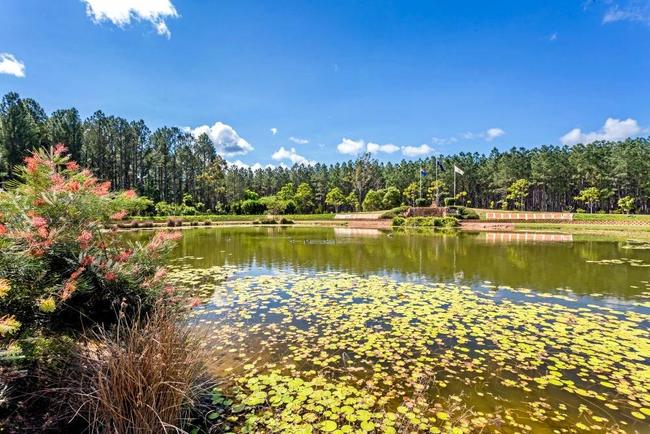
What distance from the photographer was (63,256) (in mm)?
3502

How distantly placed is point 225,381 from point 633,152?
6761 centimetres

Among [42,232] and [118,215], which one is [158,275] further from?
[42,232]

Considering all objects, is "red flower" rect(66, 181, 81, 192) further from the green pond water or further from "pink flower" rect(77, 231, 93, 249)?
the green pond water

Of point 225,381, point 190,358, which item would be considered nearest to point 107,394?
point 190,358

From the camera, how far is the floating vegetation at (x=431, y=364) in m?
3.63

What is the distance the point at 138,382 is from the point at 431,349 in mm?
4105

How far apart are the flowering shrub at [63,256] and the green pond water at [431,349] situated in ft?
3.35

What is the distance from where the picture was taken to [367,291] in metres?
9.15

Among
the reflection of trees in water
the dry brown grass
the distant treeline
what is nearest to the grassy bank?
the reflection of trees in water

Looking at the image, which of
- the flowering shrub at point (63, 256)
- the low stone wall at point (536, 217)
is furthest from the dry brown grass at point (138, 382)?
the low stone wall at point (536, 217)

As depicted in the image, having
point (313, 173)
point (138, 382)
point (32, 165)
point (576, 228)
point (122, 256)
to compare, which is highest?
point (313, 173)

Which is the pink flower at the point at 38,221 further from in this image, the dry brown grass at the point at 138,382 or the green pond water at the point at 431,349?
the green pond water at the point at 431,349

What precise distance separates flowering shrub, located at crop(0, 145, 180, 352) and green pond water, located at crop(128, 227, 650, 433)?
102cm

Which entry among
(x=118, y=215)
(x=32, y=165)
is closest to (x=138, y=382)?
(x=118, y=215)
